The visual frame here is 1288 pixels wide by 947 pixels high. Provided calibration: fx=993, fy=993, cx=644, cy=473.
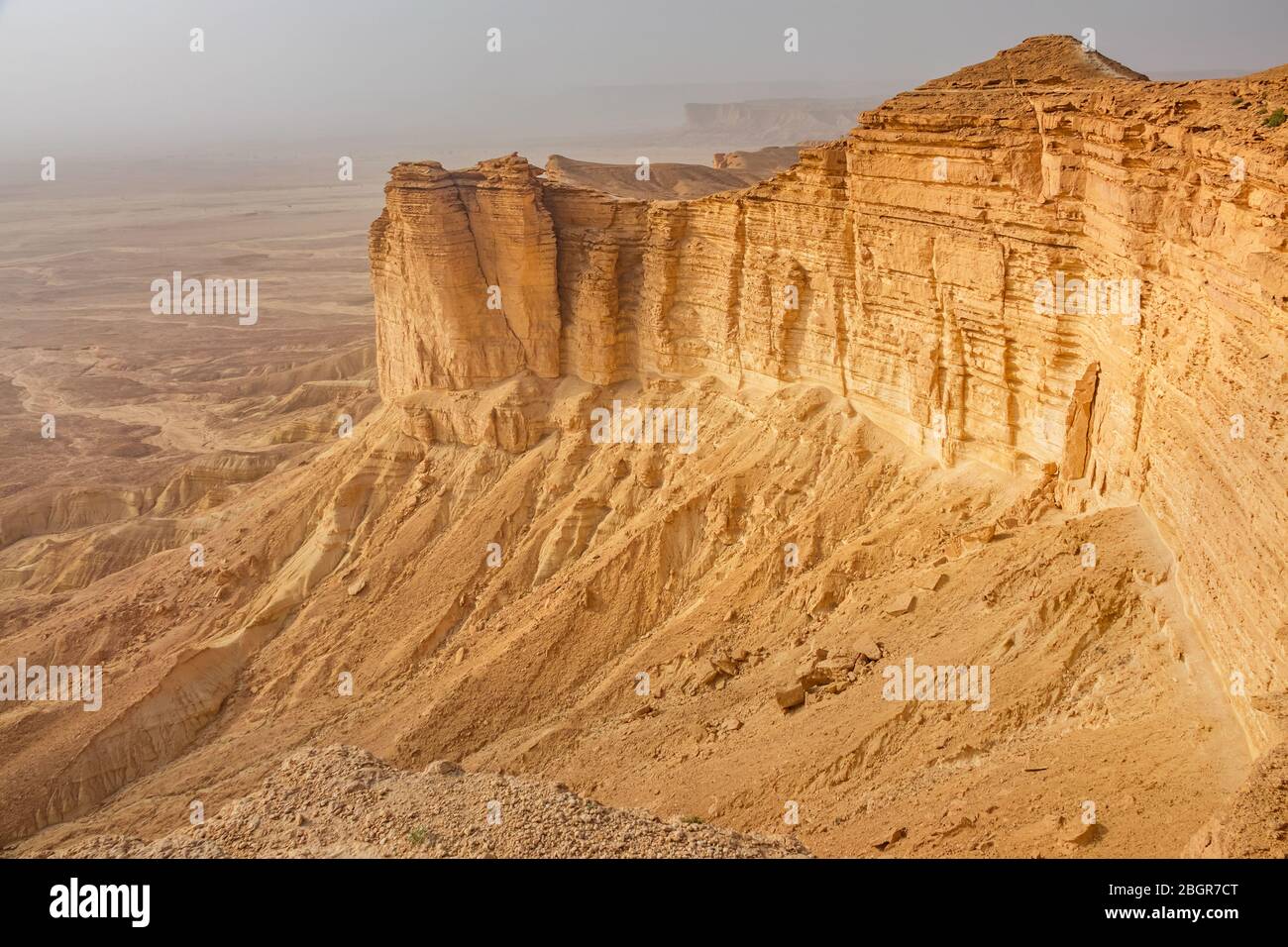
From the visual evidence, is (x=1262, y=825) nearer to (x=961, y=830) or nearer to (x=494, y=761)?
(x=961, y=830)
